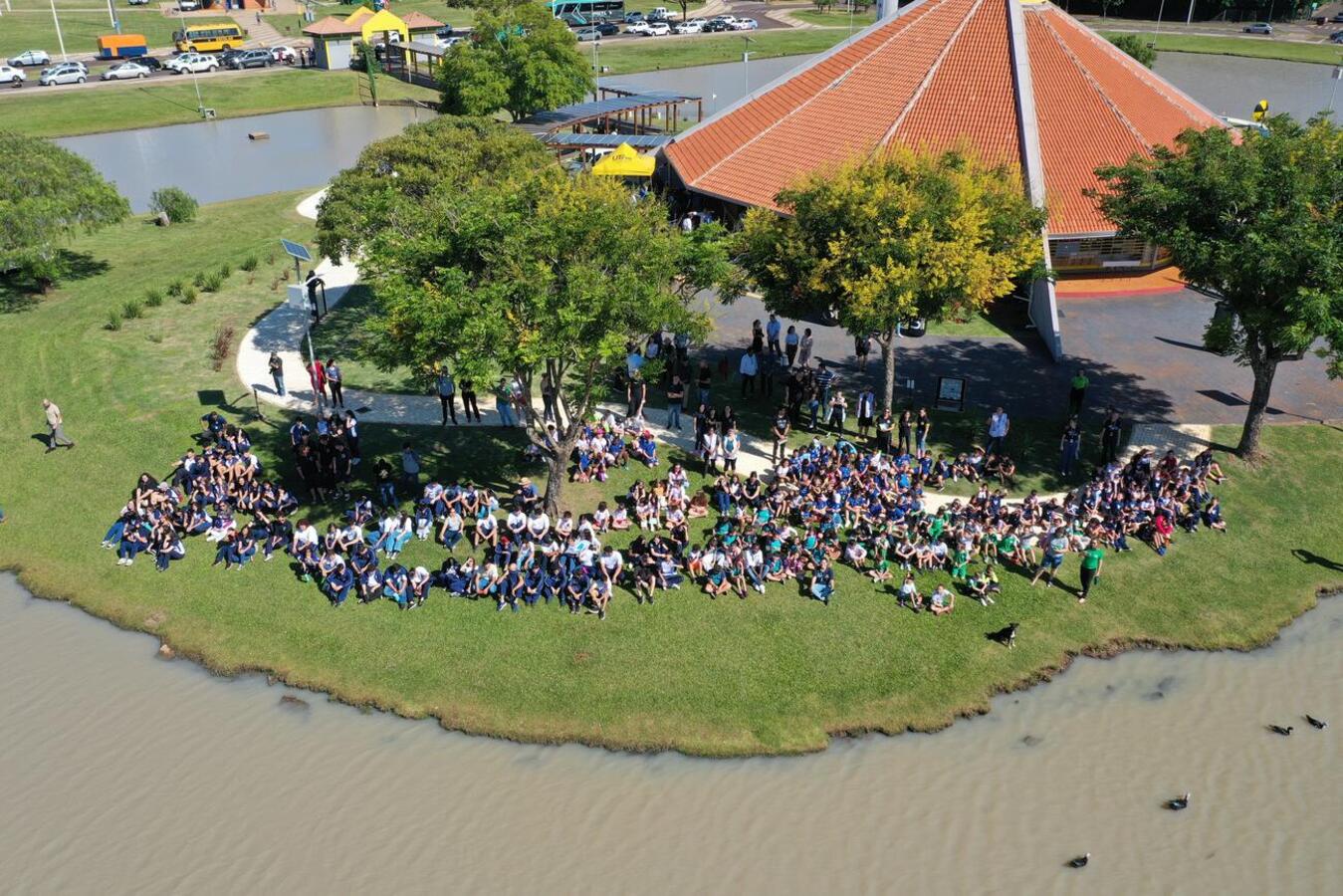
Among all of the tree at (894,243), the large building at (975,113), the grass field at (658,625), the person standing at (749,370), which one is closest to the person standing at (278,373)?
the grass field at (658,625)

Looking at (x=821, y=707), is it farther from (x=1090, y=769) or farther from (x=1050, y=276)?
(x=1050, y=276)

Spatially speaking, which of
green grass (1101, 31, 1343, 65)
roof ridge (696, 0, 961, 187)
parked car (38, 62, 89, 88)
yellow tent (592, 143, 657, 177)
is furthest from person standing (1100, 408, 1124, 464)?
parked car (38, 62, 89, 88)

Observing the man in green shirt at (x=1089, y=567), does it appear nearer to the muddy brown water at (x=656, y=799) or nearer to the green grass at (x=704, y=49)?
the muddy brown water at (x=656, y=799)

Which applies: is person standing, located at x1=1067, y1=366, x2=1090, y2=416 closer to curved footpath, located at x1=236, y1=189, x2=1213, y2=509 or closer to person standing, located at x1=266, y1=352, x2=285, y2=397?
curved footpath, located at x1=236, y1=189, x2=1213, y2=509

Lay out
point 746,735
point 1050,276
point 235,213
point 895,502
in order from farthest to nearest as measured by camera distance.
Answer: point 235,213
point 1050,276
point 895,502
point 746,735

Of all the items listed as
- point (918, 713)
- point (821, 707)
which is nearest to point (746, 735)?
point (821, 707)
